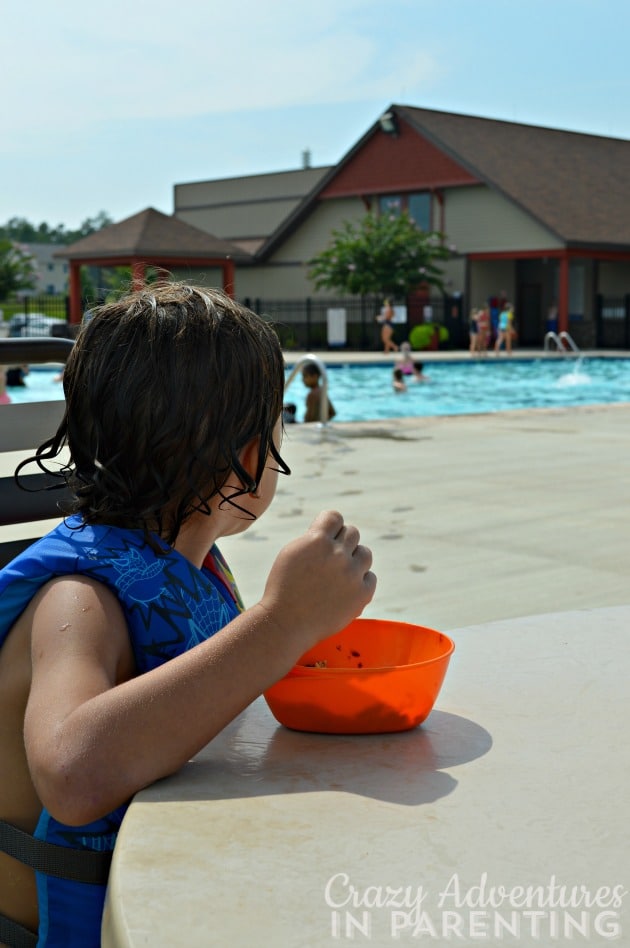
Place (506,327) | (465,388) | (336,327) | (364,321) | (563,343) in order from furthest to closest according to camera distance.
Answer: (364,321), (336,327), (563,343), (506,327), (465,388)

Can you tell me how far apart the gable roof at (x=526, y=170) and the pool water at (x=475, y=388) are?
5.42 meters

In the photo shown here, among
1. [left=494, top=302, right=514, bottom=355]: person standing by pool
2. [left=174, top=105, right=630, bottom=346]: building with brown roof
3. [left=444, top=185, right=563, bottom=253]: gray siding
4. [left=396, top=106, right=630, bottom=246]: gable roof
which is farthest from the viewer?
[left=174, top=105, right=630, bottom=346]: building with brown roof

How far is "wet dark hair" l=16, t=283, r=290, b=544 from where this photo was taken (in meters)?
1.44

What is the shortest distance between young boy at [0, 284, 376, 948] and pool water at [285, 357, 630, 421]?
56.0ft

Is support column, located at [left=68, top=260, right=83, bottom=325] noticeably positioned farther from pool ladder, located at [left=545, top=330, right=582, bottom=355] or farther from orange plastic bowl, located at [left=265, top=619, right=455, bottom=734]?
orange plastic bowl, located at [left=265, top=619, right=455, bottom=734]

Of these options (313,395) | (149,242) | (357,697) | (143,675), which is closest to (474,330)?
(149,242)

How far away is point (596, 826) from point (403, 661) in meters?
0.55

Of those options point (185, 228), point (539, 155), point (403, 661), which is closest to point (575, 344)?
point (539, 155)

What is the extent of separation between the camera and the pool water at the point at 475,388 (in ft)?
72.1

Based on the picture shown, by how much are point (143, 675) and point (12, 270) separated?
65.4 m

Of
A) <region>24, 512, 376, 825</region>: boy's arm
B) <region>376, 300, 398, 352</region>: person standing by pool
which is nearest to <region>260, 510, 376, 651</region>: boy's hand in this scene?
<region>24, 512, 376, 825</region>: boy's arm

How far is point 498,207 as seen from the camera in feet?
117

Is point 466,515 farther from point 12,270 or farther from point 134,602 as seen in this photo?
point 12,270

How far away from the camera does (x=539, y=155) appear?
128ft
